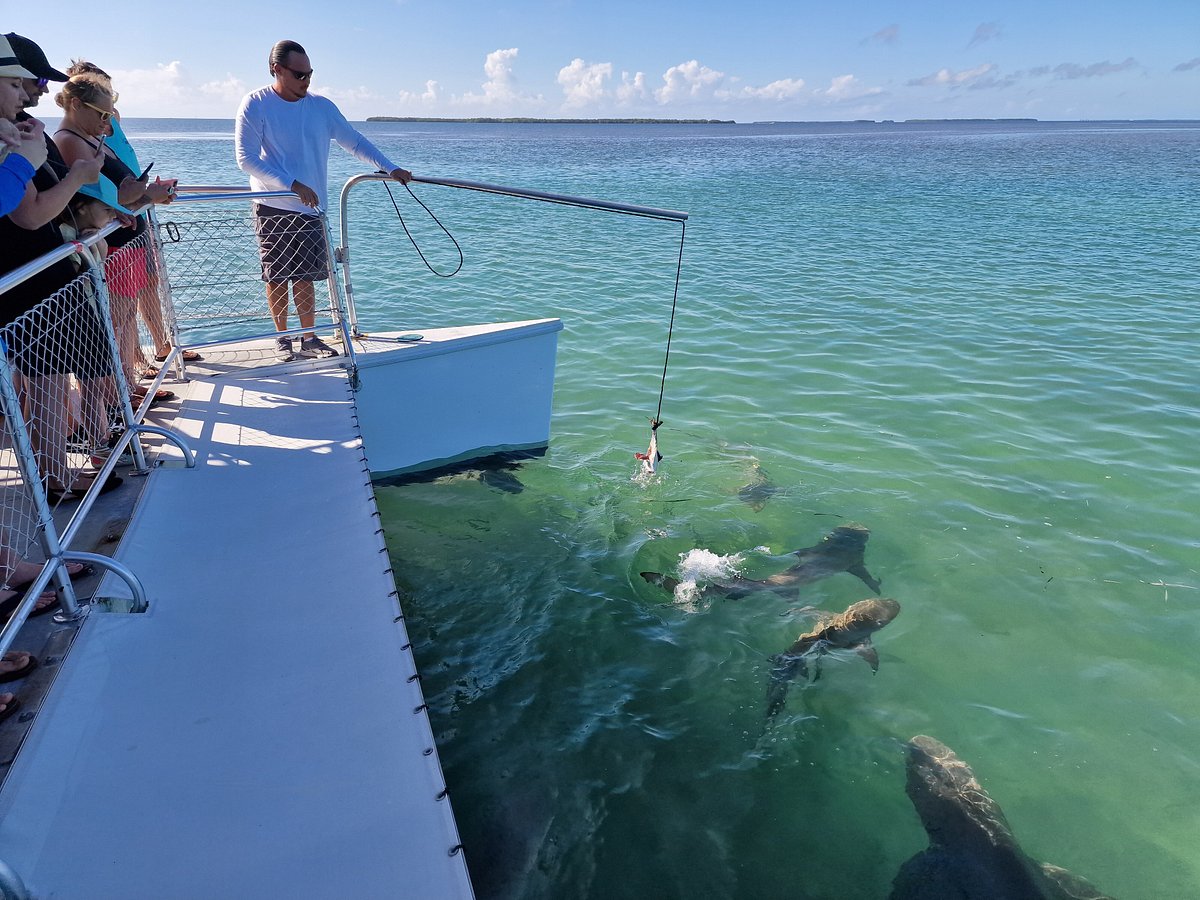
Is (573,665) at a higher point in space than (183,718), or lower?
lower

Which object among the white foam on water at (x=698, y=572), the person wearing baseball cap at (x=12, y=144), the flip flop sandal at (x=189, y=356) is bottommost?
the white foam on water at (x=698, y=572)

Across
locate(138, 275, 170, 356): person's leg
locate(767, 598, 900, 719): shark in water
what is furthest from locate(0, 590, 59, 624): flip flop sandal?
locate(767, 598, 900, 719): shark in water

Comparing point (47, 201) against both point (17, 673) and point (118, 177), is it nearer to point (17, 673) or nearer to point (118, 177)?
point (118, 177)

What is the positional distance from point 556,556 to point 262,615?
300 centimetres

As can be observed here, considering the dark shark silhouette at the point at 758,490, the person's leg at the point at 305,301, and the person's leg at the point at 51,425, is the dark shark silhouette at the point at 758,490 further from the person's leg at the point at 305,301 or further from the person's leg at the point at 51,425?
the person's leg at the point at 51,425

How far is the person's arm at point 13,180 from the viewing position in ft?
9.93

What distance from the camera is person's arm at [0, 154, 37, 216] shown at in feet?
9.93

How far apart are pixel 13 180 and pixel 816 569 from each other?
5.10 metres

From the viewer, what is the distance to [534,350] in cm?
655

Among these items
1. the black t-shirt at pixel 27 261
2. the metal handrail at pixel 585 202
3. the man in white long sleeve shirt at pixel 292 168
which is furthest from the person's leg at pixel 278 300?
the black t-shirt at pixel 27 261

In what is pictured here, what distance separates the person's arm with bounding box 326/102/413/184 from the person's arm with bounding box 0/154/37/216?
9.10ft

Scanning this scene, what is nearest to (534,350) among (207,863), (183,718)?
(183,718)

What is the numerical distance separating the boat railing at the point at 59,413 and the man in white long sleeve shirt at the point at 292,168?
118 centimetres

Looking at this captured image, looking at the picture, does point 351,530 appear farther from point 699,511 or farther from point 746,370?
point 746,370
